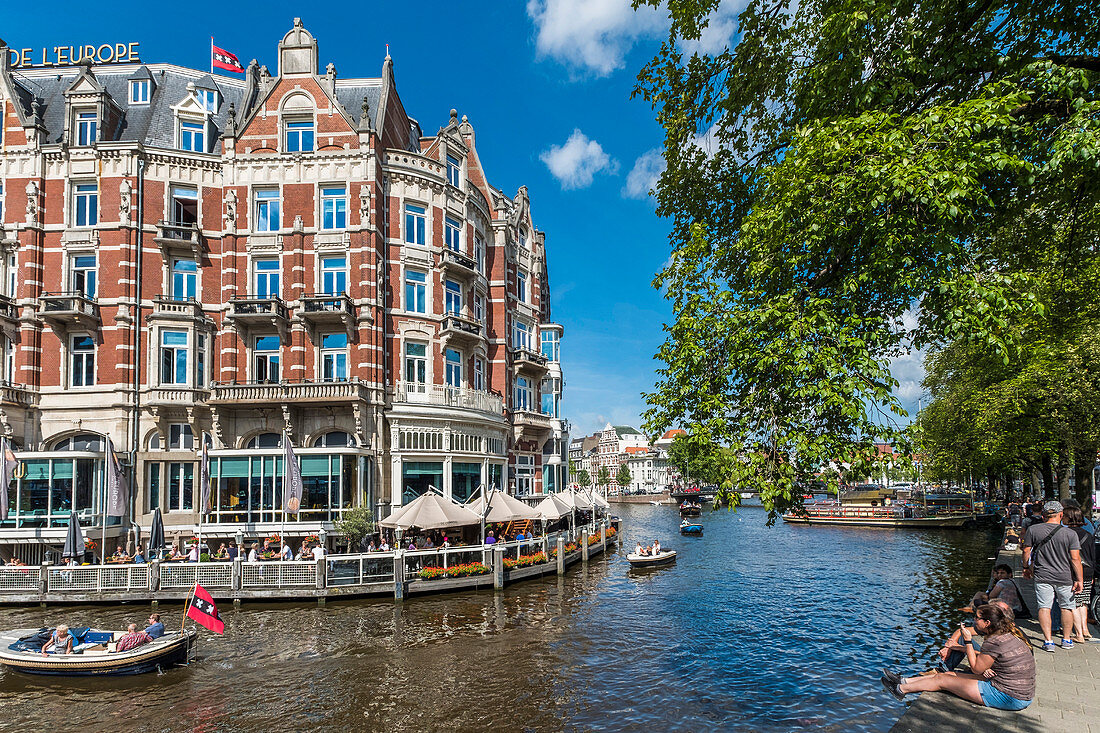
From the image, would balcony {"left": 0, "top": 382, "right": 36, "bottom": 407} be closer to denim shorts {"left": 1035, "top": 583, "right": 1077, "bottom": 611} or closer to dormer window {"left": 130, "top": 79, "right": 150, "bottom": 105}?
dormer window {"left": 130, "top": 79, "right": 150, "bottom": 105}

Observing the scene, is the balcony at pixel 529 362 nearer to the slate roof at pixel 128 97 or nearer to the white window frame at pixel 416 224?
the white window frame at pixel 416 224

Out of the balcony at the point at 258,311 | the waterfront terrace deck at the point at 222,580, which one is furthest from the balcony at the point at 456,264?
the waterfront terrace deck at the point at 222,580

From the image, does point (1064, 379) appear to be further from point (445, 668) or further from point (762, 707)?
point (445, 668)

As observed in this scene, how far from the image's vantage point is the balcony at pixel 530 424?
4384cm

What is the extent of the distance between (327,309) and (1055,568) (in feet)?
96.6

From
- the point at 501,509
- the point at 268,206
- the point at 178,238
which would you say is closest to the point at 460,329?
the point at 501,509

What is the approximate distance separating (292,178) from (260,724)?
2753cm

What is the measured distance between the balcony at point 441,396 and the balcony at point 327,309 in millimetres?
4354

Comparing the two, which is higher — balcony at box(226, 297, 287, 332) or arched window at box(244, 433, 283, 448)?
balcony at box(226, 297, 287, 332)

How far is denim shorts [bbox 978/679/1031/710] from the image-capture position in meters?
8.55

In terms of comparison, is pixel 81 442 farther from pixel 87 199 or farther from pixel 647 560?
pixel 647 560

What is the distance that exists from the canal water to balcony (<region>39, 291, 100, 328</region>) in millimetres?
13542

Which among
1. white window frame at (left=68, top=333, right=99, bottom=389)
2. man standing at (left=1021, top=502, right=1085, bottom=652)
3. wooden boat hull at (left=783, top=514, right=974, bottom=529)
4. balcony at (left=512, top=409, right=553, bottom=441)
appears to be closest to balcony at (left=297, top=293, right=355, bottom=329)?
white window frame at (left=68, top=333, right=99, bottom=389)

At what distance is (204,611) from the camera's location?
18266 millimetres
